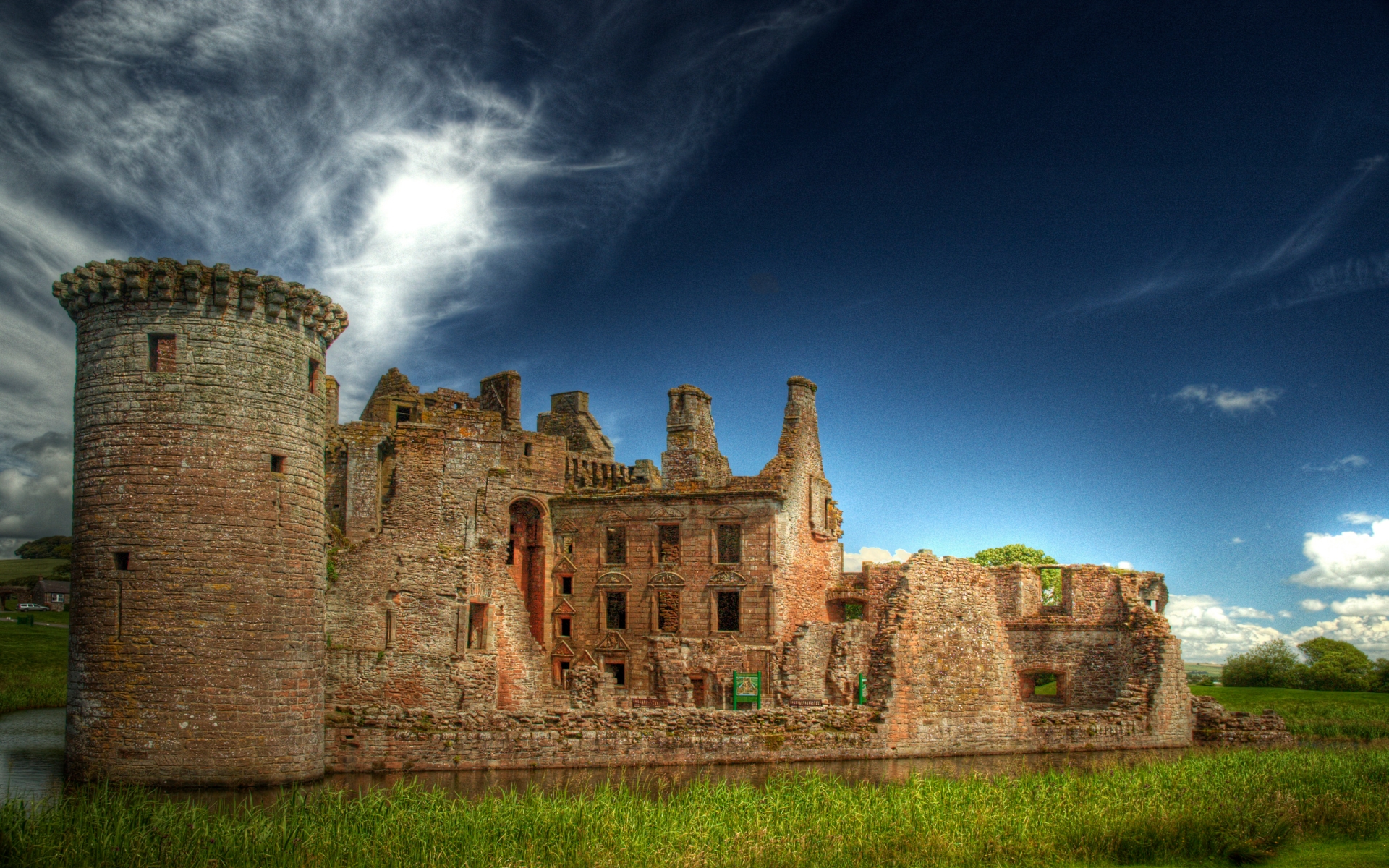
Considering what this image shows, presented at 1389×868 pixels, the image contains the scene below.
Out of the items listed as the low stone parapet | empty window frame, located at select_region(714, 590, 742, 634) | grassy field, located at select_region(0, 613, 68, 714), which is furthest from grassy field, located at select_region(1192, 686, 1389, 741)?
grassy field, located at select_region(0, 613, 68, 714)

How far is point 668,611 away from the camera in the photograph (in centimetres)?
4053

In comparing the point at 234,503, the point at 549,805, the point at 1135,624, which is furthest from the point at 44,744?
the point at 1135,624

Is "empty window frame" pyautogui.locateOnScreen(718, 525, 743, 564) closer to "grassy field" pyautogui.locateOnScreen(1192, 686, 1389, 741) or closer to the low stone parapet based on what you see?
the low stone parapet

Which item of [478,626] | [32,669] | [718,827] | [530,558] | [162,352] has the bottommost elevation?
[718,827]

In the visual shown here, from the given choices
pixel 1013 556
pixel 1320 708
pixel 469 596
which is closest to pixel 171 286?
pixel 469 596

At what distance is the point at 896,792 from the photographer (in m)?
20.6

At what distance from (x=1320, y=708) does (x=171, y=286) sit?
4316cm

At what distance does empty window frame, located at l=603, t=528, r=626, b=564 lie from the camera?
41312mm

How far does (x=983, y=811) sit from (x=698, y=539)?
22.4 m

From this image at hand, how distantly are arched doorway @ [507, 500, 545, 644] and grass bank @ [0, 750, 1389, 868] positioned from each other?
2049 centimetres

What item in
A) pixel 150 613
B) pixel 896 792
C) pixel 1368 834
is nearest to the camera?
pixel 1368 834

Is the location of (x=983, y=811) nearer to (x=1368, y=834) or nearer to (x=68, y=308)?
(x=1368, y=834)

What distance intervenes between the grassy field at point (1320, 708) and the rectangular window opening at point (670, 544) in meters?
21.4

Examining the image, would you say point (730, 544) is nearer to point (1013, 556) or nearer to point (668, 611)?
point (668, 611)
